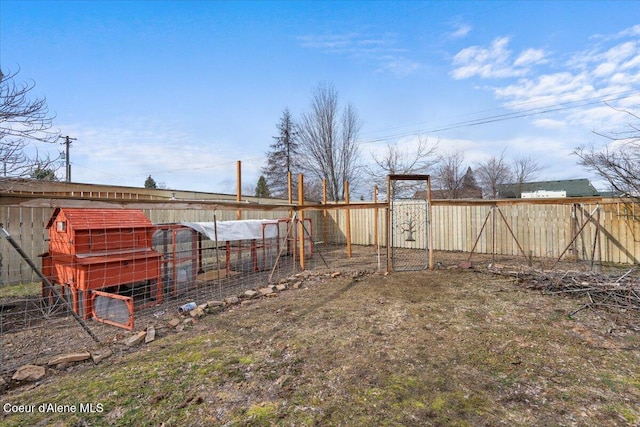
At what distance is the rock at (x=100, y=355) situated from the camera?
10.1 feet

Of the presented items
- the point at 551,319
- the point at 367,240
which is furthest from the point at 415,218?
the point at 551,319

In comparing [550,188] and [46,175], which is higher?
[550,188]

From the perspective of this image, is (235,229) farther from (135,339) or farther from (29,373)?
(29,373)

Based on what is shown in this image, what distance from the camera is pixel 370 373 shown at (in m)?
2.75

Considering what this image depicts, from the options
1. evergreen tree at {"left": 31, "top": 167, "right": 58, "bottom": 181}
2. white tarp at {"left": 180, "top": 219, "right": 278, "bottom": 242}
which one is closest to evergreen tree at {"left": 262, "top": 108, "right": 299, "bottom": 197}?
white tarp at {"left": 180, "top": 219, "right": 278, "bottom": 242}

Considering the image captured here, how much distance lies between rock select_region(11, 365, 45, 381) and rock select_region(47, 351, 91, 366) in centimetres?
10

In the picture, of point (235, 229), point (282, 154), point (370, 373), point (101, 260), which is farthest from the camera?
point (282, 154)

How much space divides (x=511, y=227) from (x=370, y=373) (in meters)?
8.89

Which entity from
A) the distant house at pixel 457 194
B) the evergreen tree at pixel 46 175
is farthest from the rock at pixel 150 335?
the distant house at pixel 457 194

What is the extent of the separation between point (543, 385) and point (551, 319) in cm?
189

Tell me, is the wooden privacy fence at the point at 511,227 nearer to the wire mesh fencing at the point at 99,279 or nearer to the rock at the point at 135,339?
the wire mesh fencing at the point at 99,279

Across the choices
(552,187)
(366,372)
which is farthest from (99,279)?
(552,187)

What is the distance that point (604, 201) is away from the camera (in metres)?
7.64

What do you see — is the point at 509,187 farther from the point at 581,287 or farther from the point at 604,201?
the point at 581,287
